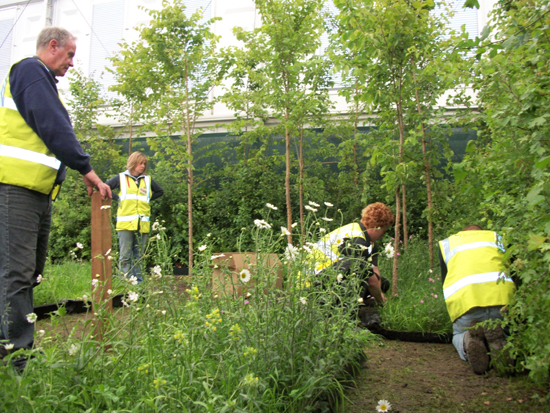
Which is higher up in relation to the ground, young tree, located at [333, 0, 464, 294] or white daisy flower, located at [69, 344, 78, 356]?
young tree, located at [333, 0, 464, 294]

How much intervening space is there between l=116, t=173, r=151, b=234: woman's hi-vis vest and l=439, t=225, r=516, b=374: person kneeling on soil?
11.3ft

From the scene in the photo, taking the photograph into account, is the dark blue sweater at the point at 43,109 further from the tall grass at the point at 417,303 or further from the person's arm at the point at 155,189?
the person's arm at the point at 155,189

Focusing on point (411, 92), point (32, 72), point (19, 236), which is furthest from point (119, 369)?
point (411, 92)

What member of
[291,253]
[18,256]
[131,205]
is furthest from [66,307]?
[291,253]

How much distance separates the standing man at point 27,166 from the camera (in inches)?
94.4

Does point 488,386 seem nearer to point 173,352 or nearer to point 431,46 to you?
point 173,352

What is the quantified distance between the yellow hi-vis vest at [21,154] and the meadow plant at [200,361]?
77cm

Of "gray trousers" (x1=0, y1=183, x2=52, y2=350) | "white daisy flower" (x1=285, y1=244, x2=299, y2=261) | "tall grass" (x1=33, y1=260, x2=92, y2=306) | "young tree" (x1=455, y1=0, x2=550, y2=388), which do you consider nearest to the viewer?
"young tree" (x1=455, y1=0, x2=550, y2=388)

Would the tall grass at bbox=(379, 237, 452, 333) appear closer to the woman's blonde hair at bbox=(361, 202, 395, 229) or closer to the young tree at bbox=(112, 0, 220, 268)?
the woman's blonde hair at bbox=(361, 202, 395, 229)

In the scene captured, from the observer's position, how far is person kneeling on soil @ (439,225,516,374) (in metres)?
3.15

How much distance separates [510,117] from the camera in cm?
229

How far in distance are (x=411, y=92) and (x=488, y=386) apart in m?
3.17

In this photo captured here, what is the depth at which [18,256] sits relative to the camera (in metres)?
2.43

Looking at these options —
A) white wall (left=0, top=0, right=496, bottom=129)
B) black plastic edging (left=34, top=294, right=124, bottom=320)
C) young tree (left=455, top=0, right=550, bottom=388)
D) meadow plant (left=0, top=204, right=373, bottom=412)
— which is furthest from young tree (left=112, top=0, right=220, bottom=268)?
young tree (left=455, top=0, right=550, bottom=388)
